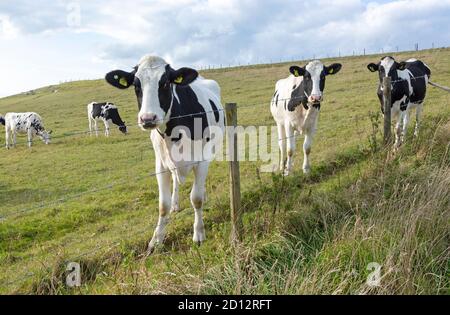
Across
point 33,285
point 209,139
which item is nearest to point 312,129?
point 209,139

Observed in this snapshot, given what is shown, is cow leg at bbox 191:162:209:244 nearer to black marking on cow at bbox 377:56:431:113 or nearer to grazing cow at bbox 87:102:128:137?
black marking on cow at bbox 377:56:431:113

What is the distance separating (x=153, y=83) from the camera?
5043 millimetres

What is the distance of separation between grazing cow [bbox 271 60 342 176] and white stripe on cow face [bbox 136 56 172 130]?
133 inches

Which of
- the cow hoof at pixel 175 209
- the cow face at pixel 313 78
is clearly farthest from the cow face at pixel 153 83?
the cow face at pixel 313 78

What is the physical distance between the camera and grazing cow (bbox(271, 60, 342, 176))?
27.3ft

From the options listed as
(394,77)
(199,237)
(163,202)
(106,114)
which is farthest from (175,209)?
(106,114)

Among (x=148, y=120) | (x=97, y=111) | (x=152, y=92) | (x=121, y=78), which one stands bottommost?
(x=148, y=120)

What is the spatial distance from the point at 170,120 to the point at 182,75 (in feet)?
1.90

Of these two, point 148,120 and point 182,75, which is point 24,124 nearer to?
point 182,75

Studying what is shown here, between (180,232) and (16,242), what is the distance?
2915mm

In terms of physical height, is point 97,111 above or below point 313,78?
above

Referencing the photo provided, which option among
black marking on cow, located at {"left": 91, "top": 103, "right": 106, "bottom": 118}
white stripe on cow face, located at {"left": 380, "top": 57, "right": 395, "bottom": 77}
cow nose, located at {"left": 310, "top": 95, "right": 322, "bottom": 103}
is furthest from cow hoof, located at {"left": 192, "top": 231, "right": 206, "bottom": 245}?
black marking on cow, located at {"left": 91, "top": 103, "right": 106, "bottom": 118}
